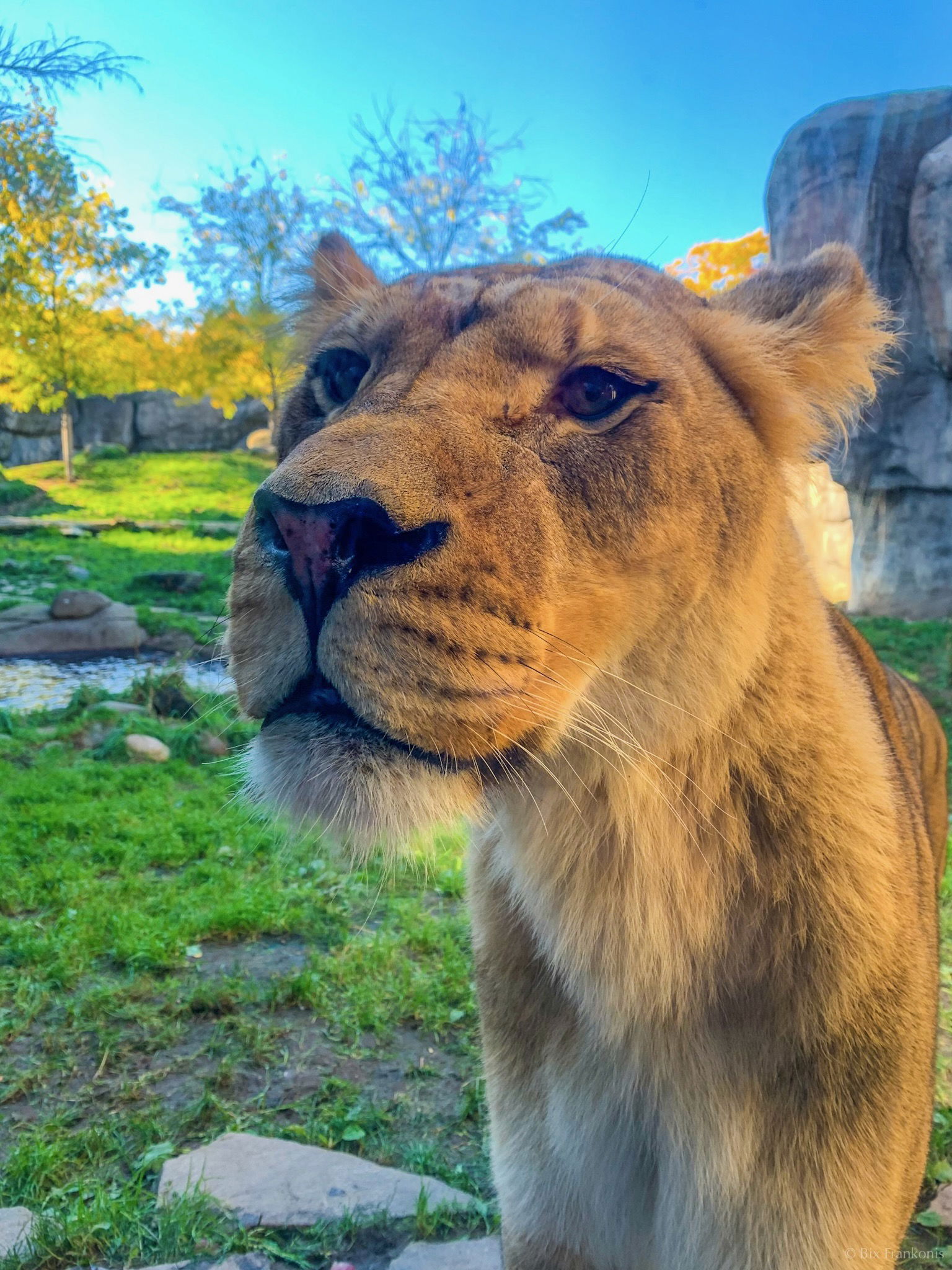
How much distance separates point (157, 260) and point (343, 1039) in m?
5.59

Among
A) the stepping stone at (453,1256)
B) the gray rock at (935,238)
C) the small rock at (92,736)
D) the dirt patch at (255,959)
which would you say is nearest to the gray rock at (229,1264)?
the stepping stone at (453,1256)

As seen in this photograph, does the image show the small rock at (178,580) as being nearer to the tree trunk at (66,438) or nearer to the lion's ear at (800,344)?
the tree trunk at (66,438)

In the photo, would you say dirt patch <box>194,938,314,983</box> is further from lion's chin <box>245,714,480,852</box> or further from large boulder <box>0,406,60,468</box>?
large boulder <box>0,406,60,468</box>

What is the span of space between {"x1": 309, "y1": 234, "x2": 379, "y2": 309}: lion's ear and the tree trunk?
6671 millimetres

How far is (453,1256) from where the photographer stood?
2.13 metres

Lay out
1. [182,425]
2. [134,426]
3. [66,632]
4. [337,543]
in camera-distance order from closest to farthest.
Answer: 1. [337,543]
2. [66,632]
3. [134,426]
4. [182,425]

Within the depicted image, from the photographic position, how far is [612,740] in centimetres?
142

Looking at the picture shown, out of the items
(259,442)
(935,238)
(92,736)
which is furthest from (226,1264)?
(259,442)

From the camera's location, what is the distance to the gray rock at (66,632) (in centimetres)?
646

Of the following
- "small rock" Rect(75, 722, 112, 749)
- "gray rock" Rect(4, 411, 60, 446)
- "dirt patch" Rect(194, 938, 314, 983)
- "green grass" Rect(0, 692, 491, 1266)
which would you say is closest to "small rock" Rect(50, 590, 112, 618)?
"small rock" Rect(75, 722, 112, 749)

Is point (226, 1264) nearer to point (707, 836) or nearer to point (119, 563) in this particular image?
point (707, 836)

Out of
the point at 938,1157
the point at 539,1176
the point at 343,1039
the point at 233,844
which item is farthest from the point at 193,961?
the point at 938,1157

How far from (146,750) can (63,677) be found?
3.87ft

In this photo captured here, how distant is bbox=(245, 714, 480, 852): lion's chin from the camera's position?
1155 mm
